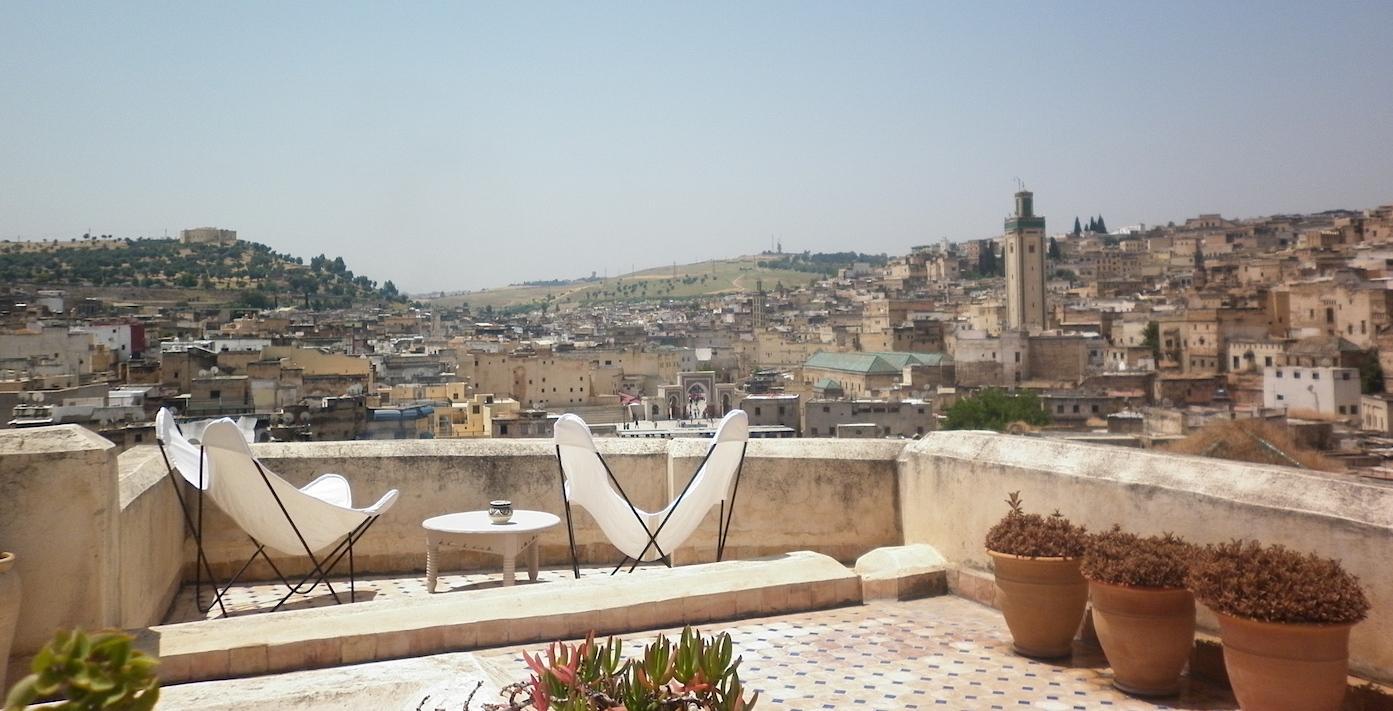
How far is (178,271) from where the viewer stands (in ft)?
303

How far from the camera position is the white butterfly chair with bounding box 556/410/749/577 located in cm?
487

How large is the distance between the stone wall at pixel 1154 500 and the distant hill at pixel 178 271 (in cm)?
8328

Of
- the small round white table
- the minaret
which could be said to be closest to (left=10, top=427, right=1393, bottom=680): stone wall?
the small round white table

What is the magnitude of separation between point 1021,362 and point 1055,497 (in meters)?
63.4

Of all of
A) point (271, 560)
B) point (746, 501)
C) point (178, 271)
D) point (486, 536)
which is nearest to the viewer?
point (486, 536)

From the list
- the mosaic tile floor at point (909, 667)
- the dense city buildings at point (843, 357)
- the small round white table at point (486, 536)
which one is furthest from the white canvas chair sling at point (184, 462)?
the dense city buildings at point (843, 357)

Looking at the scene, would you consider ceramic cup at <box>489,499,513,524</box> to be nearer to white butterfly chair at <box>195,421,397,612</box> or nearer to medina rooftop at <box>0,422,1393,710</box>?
medina rooftop at <box>0,422,1393,710</box>

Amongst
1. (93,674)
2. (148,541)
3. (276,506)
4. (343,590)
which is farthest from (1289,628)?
(148,541)

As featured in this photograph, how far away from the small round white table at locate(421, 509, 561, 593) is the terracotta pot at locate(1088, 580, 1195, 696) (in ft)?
8.04

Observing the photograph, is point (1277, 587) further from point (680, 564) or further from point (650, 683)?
point (680, 564)

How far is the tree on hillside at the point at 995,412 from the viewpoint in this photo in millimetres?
46625

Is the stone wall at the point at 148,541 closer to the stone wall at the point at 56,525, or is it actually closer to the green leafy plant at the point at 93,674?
the stone wall at the point at 56,525

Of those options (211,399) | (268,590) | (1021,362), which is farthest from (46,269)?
(268,590)

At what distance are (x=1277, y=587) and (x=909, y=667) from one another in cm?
116
